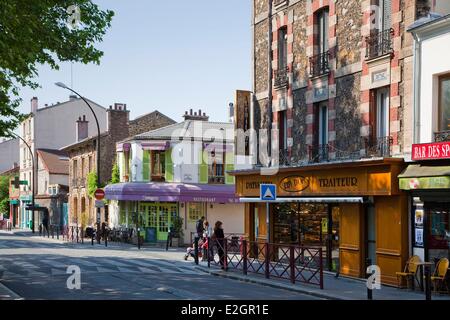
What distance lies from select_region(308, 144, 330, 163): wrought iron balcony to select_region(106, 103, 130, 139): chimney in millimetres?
23781

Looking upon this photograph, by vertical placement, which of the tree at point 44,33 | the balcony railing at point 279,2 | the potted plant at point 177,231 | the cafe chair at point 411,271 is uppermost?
the balcony railing at point 279,2

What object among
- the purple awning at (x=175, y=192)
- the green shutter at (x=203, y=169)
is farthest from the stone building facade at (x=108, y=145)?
the green shutter at (x=203, y=169)

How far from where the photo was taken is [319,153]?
20.1 metres

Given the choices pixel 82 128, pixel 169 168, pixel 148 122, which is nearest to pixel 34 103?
pixel 82 128

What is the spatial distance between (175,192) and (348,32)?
1759cm

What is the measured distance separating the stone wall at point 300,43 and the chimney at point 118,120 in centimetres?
2244

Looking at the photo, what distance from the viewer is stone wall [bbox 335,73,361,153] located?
717 inches

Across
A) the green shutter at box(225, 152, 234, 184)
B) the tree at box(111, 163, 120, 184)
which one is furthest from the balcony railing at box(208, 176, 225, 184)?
the tree at box(111, 163, 120, 184)

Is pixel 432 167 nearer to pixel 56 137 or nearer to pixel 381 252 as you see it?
pixel 381 252

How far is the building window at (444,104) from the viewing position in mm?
15164

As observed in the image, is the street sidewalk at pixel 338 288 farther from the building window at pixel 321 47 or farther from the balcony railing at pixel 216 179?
the balcony railing at pixel 216 179

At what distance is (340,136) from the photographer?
19000 millimetres

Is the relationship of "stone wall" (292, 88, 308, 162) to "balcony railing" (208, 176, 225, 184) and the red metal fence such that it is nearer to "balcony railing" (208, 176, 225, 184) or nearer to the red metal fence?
the red metal fence
